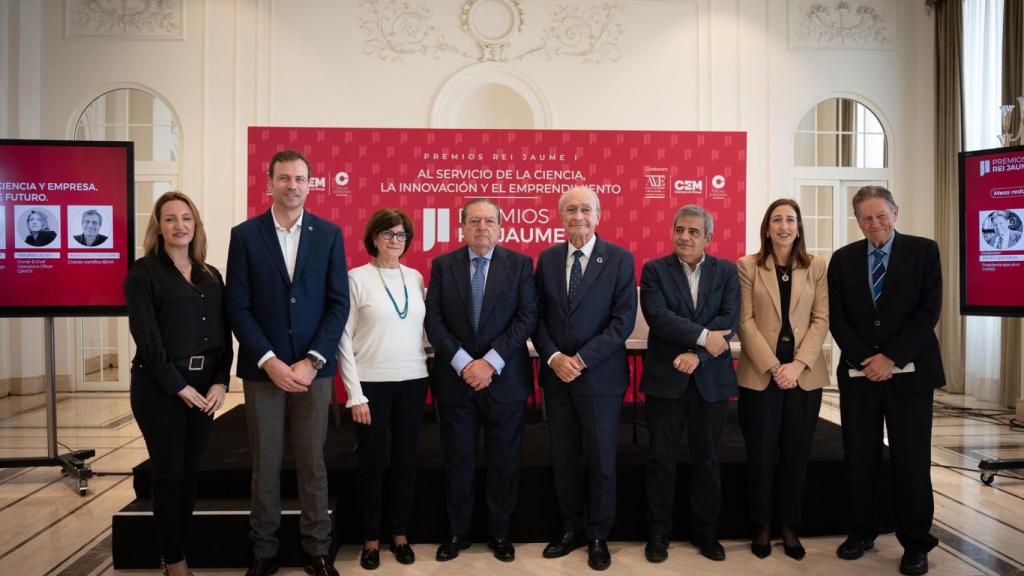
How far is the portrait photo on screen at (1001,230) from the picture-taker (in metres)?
→ 4.14

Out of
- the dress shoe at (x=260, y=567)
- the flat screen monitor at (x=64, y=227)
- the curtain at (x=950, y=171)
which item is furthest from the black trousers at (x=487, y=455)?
the curtain at (x=950, y=171)

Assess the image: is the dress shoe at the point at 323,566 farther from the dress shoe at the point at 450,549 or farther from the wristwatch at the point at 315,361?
the wristwatch at the point at 315,361

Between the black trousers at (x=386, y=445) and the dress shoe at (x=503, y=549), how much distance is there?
0.42 metres

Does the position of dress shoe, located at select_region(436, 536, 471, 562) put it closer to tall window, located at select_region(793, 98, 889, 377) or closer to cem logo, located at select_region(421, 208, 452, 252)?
cem logo, located at select_region(421, 208, 452, 252)

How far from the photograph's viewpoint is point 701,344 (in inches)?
115

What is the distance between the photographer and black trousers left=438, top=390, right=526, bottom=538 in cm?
298

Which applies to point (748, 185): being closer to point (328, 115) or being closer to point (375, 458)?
point (328, 115)

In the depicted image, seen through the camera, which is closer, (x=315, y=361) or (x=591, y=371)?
(x=315, y=361)

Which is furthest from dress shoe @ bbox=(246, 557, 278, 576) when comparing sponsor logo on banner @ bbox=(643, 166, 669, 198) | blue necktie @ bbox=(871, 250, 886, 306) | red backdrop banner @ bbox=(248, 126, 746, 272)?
sponsor logo on banner @ bbox=(643, 166, 669, 198)

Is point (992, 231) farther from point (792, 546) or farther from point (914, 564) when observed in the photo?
point (792, 546)

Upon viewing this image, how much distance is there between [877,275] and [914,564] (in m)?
1.20

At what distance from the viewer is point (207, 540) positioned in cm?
293

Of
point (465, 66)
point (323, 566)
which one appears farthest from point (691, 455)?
point (465, 66)

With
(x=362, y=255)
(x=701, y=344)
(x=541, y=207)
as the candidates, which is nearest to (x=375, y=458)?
(x=701, y=344)
